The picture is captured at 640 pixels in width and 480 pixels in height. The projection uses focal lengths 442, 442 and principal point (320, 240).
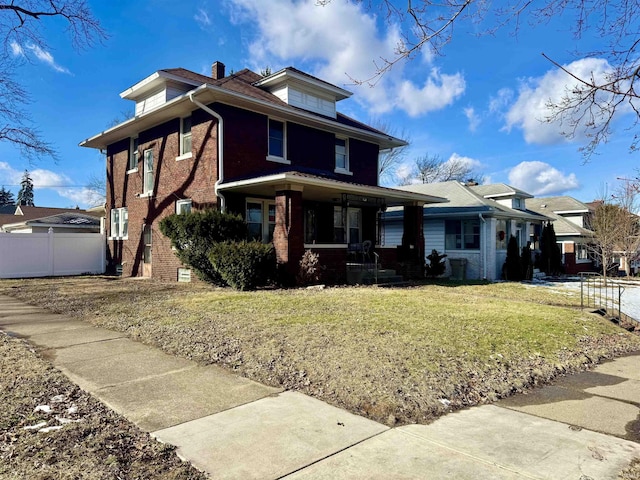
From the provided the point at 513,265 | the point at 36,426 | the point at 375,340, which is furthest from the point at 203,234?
the point at 513,265

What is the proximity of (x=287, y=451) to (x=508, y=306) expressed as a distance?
8.21 m

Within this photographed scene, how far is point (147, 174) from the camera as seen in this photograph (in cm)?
1805

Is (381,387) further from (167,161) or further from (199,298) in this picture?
(167,161)

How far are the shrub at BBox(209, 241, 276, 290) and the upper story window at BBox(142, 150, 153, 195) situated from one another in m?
6.73

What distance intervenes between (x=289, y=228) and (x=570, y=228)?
963 inches

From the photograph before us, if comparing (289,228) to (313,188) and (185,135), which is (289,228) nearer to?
(313,188)

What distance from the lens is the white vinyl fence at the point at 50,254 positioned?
1792 cm

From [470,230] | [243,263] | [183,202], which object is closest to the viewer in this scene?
[243,263]

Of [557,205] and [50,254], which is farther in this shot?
[557,205]

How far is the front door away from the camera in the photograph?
58.3 feet

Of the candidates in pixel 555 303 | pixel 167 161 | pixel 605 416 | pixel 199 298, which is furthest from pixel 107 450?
pixel 167 161

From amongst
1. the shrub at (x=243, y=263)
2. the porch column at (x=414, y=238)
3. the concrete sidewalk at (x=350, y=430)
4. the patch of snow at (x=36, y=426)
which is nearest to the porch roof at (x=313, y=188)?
the porch column at (x=414, y=238)

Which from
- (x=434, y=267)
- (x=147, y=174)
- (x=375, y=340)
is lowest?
(x=375, y=340)

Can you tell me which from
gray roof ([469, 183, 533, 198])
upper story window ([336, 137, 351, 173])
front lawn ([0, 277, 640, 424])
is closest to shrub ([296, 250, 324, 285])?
front lawn ([0, 277, 640, 424])
